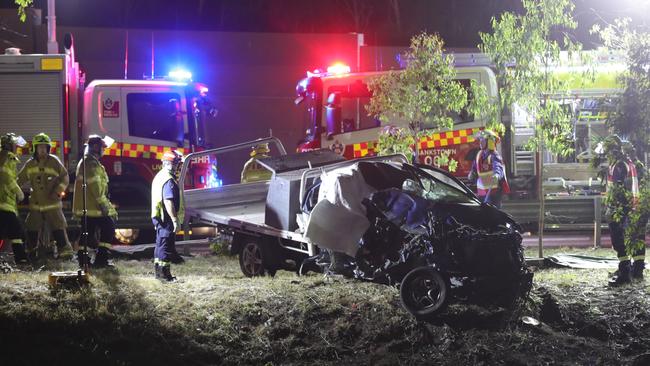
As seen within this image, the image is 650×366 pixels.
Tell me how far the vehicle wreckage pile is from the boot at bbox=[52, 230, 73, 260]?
144 inches

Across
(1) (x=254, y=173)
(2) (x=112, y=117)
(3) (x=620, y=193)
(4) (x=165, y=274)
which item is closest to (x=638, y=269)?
(3) (x=620, y=193)

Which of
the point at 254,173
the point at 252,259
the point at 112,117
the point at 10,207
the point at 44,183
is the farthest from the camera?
the point at 112,117

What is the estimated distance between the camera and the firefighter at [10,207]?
9.81 m

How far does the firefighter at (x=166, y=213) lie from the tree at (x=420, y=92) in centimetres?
379

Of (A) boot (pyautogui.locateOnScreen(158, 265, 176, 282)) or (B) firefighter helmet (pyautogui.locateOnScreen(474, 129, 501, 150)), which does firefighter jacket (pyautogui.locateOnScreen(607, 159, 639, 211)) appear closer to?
(B) firefighter helmet (pyautogui.locateOnScreen(474, 129, 501, 150))

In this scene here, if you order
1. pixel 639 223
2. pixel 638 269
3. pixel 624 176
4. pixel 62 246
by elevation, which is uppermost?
→ pixel 624 176

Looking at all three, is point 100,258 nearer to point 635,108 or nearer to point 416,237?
point 416,237

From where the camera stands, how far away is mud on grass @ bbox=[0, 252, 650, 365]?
6.46 meters

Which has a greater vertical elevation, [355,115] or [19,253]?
[355,115]

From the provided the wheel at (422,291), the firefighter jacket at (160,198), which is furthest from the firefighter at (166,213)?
the wheel at (422,291)

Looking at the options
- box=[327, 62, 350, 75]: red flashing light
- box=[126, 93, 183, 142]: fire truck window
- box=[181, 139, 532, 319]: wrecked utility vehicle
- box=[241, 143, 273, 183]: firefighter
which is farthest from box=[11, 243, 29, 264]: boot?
box=[327, 62, 350, 75]: red flashing light

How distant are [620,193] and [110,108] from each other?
7820mm

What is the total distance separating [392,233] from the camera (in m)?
7.44

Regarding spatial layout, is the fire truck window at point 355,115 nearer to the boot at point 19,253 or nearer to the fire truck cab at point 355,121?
the fire truck cab at point 355,121
